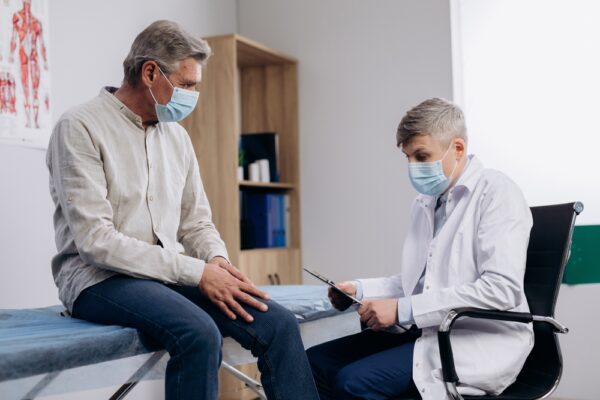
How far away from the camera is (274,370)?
1.86 meters

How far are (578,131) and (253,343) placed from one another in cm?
218

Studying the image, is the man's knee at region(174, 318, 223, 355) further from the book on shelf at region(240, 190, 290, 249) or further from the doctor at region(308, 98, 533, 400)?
the book on shelf at region(240, 190, 290, 249)

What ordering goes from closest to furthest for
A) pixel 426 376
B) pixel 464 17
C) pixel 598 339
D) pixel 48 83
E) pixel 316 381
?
pixel 426 376 < pixel 316 381 < pixel 48 83 < pixel 598 339 < pixel 464 17

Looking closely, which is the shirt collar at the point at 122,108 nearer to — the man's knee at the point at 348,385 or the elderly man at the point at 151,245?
the elderly man at the point at 151,245

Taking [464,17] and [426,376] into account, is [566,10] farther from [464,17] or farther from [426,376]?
[426,376]

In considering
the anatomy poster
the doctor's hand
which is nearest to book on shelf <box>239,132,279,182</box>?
the anatomy poster

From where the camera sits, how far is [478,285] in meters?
A: 1.79

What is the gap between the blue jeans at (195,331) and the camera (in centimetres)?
171

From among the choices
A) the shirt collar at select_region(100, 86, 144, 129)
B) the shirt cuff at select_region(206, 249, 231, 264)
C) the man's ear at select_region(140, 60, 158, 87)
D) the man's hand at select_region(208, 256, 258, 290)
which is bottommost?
the man's hand at select_region(208, 256, 258, 290)

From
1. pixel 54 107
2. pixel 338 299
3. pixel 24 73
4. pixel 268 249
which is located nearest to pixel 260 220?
pixel 268 249

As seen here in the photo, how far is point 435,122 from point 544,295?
0.54 m

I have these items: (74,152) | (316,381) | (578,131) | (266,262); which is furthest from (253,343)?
(578,131)

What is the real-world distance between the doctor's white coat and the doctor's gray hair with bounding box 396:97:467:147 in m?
0.12

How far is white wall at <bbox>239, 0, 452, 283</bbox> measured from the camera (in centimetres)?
380
